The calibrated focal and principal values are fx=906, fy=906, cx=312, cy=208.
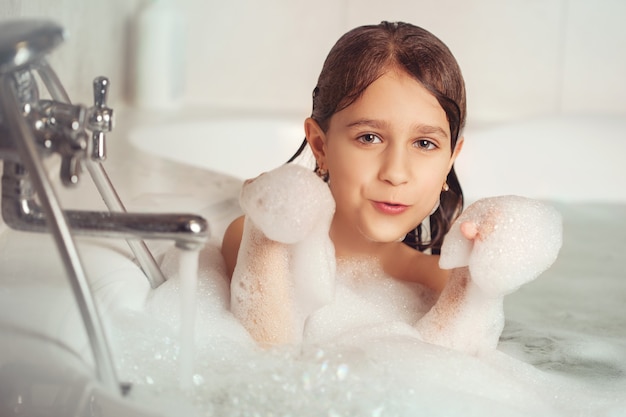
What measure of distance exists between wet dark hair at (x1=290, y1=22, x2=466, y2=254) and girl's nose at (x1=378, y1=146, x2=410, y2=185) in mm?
76

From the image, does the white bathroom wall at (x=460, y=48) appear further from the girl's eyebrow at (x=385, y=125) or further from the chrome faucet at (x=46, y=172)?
the chrome faucet at (x=46, y=172)

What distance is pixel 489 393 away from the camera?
2.77 feet

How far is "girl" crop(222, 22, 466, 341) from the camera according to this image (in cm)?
101

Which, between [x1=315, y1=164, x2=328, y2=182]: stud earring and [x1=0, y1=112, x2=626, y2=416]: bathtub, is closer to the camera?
[x1=0, y1=112, x2=626, y2=416]: bathtub

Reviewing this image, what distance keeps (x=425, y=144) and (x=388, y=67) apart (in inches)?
3.8

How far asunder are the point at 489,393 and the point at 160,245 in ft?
1.58

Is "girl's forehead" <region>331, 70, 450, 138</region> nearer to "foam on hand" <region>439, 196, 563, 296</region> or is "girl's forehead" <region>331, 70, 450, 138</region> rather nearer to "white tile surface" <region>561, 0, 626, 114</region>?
"foam on hand" <region>439, 196, 563, 296</region>

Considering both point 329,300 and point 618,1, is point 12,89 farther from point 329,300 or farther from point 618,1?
point 618,1

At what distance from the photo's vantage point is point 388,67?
1022 mm

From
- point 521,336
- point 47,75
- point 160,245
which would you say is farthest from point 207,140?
point 47,75

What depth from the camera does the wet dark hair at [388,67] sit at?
3.36ft

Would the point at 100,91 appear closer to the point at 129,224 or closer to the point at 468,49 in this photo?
the point at 129,224

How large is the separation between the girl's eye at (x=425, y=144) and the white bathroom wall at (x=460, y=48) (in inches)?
46.9

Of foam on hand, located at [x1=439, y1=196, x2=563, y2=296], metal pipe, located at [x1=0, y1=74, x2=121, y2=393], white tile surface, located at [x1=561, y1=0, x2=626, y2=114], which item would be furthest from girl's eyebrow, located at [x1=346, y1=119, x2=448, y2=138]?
white tile surface, located at [x1=561, y1=0, x2=626, y2=114]
